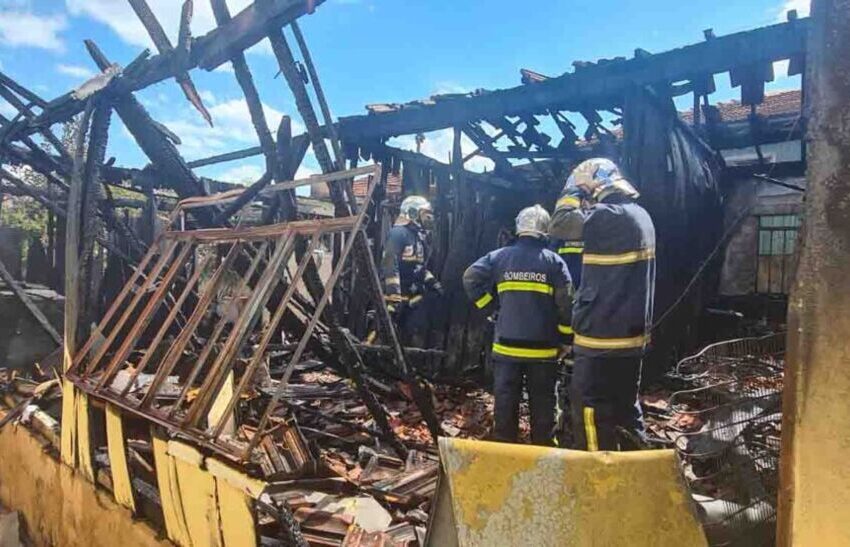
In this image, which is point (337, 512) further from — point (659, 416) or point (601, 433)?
point (659, 416)

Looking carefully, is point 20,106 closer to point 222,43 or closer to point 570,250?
point 222,43

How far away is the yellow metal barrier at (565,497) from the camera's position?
5.85 ft

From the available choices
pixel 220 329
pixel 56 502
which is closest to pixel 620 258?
pixel 220 329

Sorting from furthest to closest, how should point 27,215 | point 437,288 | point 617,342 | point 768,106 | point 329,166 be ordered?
point 27,215
point 768,106
point 437,288
point 329,166
point 617,342

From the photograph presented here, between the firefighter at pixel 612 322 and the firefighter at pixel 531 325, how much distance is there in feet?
2.55

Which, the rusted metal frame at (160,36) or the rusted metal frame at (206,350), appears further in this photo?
the rusted metal frame at (160,36)

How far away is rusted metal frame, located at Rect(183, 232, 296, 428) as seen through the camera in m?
2.82

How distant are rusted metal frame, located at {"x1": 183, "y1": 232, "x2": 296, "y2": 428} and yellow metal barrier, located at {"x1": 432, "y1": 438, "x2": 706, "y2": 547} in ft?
4.86

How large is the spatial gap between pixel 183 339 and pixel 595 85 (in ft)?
16.7

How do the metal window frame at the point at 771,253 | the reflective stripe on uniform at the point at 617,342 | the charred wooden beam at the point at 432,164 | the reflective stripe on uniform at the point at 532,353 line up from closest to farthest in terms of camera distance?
the reflective stripe on uniform at the point at 617,342, the reflective stripe on uniform at the point at 532,353, the charred wooden beam at the point at 432,164, the metal window frame at the point at 771,253

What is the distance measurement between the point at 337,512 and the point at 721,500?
2.09m

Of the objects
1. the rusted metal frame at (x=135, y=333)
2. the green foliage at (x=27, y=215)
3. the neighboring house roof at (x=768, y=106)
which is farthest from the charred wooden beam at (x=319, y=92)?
the green foliage at (x=27, y=215)

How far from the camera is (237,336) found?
9.75ft

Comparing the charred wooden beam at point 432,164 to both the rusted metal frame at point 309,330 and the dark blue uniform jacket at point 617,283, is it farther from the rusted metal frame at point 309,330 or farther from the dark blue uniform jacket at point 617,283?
the rusted metal frame at point 309,330
